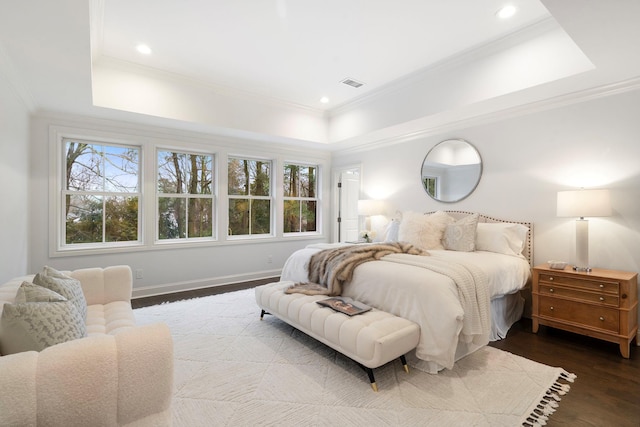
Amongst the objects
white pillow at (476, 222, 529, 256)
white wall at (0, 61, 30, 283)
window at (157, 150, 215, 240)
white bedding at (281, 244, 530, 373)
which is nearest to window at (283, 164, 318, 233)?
window at (157, 150, 215, 240)

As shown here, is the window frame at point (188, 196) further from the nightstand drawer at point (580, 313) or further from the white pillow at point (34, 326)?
the nightstand drawer at point (580, 313)

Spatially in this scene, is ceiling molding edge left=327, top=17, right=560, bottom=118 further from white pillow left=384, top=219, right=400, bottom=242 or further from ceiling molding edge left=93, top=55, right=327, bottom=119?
white pillow left=384, top=219, right=400, bottom=242

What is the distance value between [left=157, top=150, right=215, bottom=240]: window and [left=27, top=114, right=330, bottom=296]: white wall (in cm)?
22

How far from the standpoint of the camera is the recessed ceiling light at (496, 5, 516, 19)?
2594mm

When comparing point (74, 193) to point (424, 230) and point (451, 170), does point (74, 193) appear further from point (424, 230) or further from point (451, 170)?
point (451, 170)

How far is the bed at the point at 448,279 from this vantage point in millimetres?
2230

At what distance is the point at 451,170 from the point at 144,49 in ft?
13.0

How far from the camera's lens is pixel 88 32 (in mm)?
2115

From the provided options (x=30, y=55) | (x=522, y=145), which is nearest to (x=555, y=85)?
(x=522, y=145)

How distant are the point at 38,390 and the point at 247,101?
13.8ft

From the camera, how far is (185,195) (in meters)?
4.74

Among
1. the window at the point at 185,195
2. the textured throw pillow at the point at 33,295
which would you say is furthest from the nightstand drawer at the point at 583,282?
the window at the point at 185,195

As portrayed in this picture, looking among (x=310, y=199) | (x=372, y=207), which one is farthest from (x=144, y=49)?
(x=372, y=207)

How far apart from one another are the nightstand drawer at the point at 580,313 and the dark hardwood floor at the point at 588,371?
0.75ft
